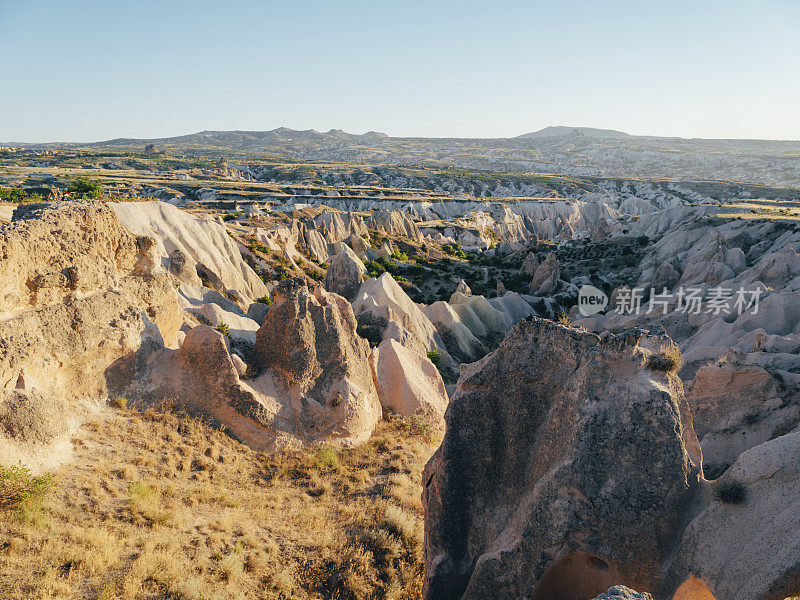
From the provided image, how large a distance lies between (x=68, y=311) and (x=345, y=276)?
29382mm

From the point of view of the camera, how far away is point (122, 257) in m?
15.7

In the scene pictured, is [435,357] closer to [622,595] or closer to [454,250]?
[622,595]

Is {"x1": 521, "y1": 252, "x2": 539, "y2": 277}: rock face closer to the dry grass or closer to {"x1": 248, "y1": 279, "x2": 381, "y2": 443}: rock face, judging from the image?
{"x1": 248, "y1": 279, "x2": 381, "y2": 443}: rock face

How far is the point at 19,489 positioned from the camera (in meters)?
9.46

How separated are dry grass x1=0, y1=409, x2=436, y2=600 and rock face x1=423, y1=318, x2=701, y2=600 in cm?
234

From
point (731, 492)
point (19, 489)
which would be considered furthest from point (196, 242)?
point (731, 492)

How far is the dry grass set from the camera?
8.63 meters

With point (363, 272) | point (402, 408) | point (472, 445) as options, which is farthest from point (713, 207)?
point (472, 445)

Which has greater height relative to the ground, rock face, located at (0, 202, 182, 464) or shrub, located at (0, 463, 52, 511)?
rock face, located at (0, 202, 182, 464)

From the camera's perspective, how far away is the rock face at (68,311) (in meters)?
11.1

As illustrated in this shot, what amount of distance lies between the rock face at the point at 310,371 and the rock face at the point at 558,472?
5.66 meters

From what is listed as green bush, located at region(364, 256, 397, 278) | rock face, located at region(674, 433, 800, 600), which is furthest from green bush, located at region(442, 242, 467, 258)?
rock face, located at region(674, 433, 800, 600)

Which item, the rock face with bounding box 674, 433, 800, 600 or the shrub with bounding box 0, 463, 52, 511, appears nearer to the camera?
the rock face with bounding box 674, 433, 800, 600

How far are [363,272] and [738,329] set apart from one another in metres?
27.7
